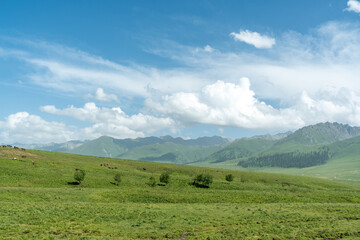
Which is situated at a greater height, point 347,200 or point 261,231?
point 261,231

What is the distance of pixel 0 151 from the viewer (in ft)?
341

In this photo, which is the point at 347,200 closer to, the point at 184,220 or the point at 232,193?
the point at 232,193

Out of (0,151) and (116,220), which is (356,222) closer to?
(116,220)

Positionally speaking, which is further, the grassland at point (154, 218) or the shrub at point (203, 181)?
the shrub at point (203, 181)

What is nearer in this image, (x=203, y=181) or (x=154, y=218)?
(x=154, y=218)

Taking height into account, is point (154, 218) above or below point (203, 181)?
above

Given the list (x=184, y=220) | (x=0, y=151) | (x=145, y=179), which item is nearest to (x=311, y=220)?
(x=184, y=220)

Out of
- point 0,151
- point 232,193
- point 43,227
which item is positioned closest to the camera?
point 43,227

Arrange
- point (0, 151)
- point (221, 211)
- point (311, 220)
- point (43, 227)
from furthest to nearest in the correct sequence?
point (0, 151) < point (221, 211) < point (311, 220) < point (43, 227)

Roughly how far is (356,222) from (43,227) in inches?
2023

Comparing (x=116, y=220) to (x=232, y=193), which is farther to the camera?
(x=232, y=193)

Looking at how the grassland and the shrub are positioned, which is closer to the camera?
the grassland

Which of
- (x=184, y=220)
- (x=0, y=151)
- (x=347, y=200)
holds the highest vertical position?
(x=0, y=151)

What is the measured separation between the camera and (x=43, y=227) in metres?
35.0
